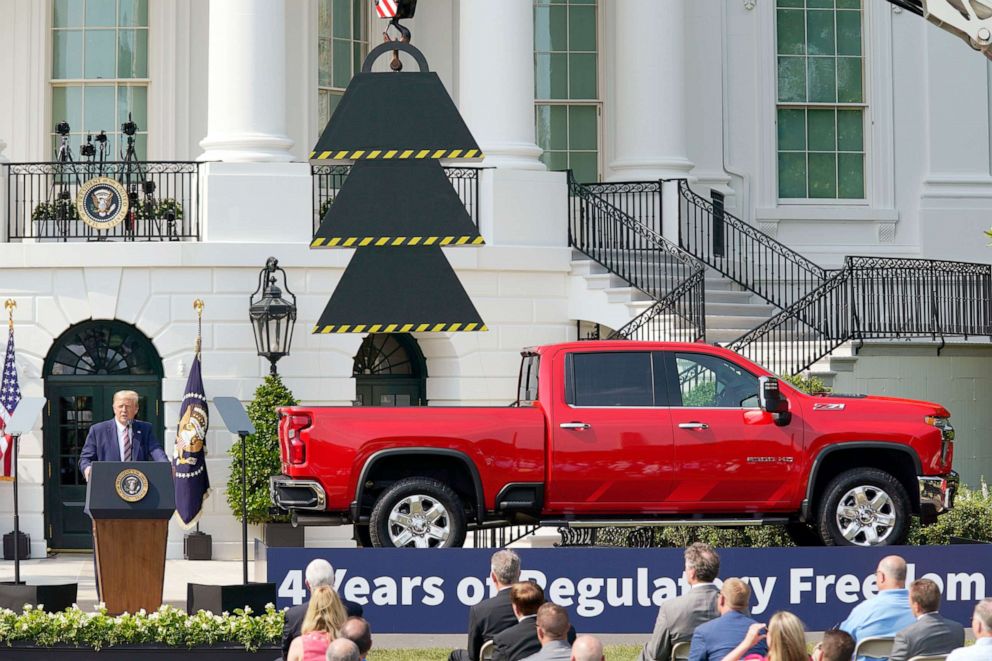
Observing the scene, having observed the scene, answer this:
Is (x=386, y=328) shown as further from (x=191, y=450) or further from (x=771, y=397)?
(x=191, y=450)

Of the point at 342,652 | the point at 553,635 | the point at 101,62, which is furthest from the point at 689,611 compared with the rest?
the point at 101,62

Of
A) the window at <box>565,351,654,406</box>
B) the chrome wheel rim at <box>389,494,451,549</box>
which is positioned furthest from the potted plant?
the window at <box>565,351,654,406</box>

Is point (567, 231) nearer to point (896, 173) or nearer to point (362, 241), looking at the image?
point (896, 173)

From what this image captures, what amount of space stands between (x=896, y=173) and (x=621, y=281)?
686 cm

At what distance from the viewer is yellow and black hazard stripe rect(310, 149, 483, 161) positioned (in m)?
16.2

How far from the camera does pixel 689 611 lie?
11.8 meters

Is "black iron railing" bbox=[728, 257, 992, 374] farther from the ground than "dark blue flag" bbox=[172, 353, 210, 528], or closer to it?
farther from the ground

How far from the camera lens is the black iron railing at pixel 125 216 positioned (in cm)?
2422

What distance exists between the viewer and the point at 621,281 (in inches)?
995

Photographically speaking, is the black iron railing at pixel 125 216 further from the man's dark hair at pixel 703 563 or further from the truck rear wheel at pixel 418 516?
the man's dark hair at pixel 703 563

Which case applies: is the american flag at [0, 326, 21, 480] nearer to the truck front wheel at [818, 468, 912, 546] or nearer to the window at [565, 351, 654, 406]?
the window at [565, 351, 654, 406]

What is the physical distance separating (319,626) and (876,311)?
1536 cm

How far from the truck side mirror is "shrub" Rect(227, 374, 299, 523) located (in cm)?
781

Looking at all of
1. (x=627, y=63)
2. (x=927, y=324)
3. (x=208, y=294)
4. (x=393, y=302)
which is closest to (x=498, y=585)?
(x=393, y=302)
